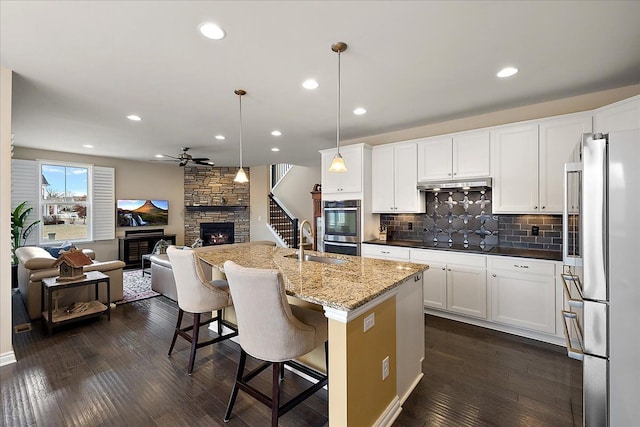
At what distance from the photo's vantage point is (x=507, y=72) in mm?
2576

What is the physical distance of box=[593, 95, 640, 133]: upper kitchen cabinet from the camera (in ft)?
7.93

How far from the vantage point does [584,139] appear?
1465 millimetres

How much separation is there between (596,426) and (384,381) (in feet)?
3.52

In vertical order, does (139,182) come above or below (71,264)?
above

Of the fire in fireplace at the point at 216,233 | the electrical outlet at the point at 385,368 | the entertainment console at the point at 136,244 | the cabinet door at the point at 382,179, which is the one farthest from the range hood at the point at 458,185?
the entertainment console at the point at 136,244

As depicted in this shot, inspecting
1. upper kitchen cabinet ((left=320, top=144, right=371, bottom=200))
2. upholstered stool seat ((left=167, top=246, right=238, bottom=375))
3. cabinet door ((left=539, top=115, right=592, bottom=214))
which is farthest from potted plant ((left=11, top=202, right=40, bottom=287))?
cabinet door ((left=539, top=115, right=592, bottom=214))

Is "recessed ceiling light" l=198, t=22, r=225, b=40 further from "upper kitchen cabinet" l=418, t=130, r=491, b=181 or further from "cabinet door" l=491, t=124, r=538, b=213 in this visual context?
"cabinet door" l=491, t=124, r=538, b=213

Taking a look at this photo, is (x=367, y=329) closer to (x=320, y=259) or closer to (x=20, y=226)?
(x=320, y=259)

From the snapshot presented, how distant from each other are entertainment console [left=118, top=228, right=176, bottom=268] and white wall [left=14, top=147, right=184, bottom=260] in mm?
265

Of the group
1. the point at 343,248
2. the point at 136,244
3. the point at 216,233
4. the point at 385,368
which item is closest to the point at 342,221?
the point at 343,248

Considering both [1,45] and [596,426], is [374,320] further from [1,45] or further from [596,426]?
[1,45]

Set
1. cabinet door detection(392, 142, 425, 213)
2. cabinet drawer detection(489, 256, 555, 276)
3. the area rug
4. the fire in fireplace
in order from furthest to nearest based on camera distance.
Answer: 1. the fire in fireplace
2. the area rug
3. cabinet door detection(392, 142, 425, 213)
4. cabinet drawer detection(489, 256, 555, 276)

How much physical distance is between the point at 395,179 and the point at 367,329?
9.76 feet

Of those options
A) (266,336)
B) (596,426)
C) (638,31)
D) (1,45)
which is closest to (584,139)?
(638,31)
